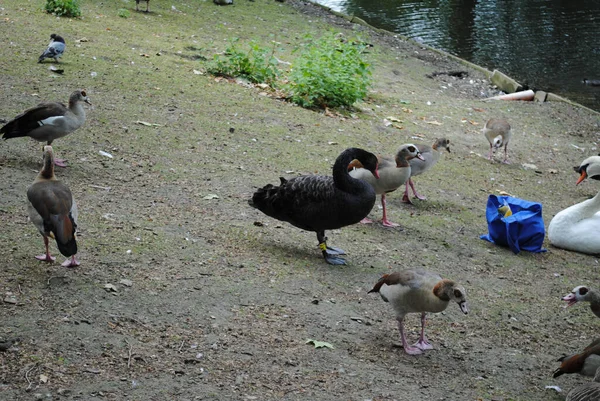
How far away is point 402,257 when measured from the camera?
7340mm

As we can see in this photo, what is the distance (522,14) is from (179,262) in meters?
23.9

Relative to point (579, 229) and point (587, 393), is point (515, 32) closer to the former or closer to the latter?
point (579, 229)

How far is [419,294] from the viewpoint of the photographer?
526cm

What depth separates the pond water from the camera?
773 inches

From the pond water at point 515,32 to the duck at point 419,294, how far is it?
537 inches

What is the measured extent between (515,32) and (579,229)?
17.2m

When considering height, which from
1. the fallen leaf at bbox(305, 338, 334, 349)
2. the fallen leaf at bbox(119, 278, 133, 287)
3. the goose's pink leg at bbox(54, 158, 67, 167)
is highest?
the fallen leaf at bbox(305, 338, 334, 349)

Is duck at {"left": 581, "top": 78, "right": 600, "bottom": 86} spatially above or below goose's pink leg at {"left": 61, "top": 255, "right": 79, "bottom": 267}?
above

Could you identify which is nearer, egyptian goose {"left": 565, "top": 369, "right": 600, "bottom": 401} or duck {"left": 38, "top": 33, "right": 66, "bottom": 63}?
egyptian goose {"left": 565, "top": 369, "right": 600, "bottom": 401}

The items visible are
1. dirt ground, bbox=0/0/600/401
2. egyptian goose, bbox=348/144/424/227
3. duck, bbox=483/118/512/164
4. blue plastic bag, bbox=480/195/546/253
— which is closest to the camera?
dirt ground, bbox=0/0/600/401

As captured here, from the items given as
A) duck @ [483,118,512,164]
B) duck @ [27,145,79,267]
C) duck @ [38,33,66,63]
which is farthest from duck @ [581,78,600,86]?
duck @ [27,145,79,267]

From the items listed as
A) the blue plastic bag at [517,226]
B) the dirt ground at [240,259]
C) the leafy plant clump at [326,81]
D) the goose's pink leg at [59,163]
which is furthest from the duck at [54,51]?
the blue plastic bag at [517,226]

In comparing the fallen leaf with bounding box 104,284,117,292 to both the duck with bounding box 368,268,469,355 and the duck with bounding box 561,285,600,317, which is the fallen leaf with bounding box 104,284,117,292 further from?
the duck with bounding box 561,285,600,317

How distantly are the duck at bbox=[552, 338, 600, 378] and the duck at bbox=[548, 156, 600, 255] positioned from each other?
11.7ft
